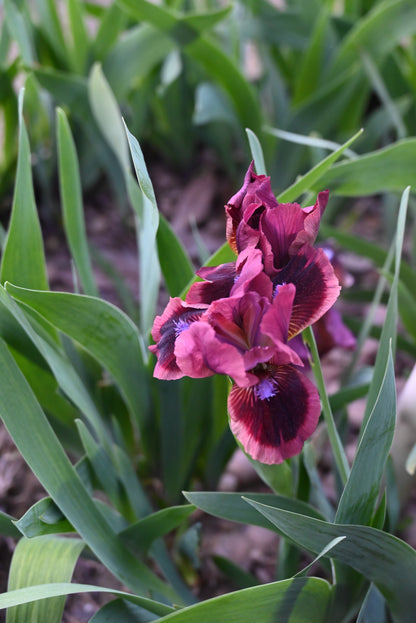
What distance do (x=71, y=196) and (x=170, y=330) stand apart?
1.13 ft

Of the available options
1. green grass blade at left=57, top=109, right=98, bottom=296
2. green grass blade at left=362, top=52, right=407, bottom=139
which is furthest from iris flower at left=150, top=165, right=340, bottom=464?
green grass blade at left=362, top=52, right=407, bottom=139

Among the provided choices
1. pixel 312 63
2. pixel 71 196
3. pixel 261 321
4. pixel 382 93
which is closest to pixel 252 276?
pixel 261 321

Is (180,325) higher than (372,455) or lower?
higher

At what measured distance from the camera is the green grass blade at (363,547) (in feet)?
1.67

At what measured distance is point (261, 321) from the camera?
44cm

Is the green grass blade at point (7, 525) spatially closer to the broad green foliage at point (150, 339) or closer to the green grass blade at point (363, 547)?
the broad green foliage at point (150, 339)

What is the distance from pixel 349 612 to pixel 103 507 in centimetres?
27

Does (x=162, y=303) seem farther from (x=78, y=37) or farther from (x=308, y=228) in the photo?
(x=308, y=228)

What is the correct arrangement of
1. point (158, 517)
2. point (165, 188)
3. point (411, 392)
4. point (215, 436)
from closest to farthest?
point (158, 517) < point (411, 392) < point (215, 436) < point (165, 188)

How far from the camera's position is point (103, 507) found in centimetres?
65

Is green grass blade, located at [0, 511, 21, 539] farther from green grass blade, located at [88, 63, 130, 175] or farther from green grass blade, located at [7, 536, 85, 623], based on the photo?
green grass blade, located at [88, 63, 130, 175]

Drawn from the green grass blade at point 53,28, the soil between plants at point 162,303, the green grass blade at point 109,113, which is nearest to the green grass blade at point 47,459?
the soil between plants at point 162,303

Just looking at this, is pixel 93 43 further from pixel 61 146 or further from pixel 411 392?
pixel 411 392

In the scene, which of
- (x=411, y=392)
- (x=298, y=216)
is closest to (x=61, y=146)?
(x=298, y=216)
